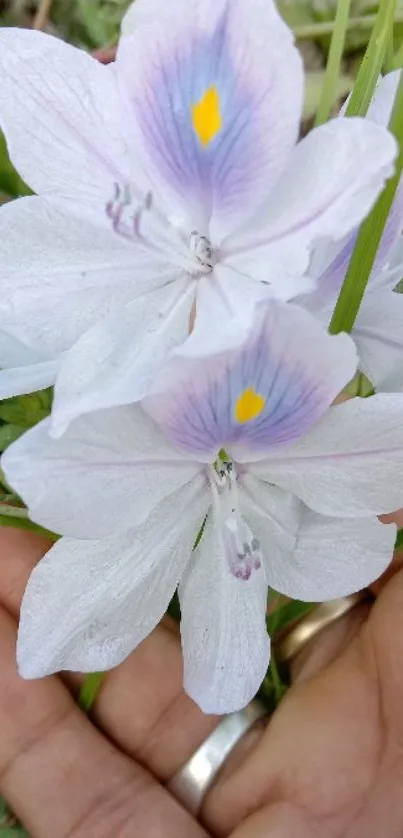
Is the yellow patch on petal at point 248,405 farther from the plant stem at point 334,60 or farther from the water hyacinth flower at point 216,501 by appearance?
the plant stem at point 334,60

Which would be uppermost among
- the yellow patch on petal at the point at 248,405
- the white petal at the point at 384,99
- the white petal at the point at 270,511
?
the white petal at the point at 384,99

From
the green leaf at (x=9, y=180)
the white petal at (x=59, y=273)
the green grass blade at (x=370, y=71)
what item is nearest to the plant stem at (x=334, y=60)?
the green grass blade at (x=370, y=71)

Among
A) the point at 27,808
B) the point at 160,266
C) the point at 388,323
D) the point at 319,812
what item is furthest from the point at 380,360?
the point at 27,808

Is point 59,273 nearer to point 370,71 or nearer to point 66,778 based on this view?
point 370,71

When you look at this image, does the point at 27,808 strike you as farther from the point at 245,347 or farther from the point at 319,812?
the point at 245,347

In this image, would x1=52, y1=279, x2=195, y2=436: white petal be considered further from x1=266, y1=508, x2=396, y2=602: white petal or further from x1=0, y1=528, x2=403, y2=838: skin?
x1=0, y1=528, x2=403, y2=838: skin

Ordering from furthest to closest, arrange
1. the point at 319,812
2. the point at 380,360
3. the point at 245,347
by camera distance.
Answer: the point at 319,812 < the point at 380,360 < the point at 245,347
